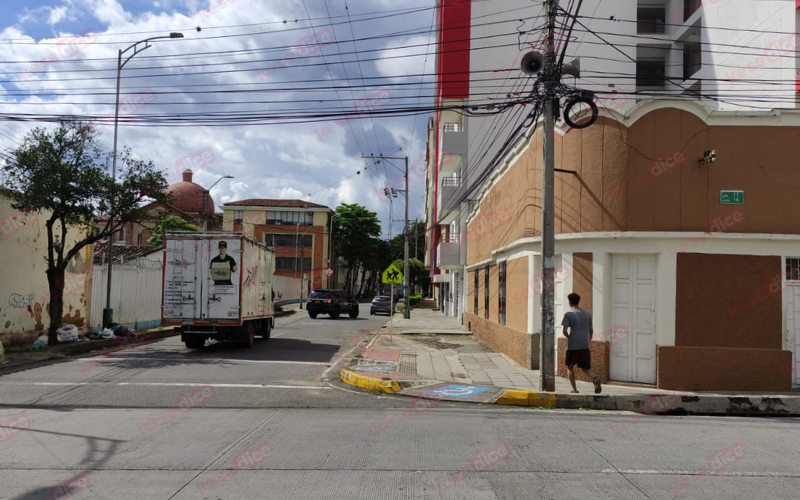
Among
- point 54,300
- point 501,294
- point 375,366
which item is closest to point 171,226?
point 54,300

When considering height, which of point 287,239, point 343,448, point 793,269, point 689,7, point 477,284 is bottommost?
point 343,448

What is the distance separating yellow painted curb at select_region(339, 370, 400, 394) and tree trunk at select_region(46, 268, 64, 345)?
9326 mm

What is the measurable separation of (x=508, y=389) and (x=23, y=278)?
44.2ft

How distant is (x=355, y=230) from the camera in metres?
67.2

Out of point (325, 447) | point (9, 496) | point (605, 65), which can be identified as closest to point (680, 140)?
point (325, 447)

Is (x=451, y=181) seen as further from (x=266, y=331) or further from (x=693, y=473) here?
(x=693, y=473)

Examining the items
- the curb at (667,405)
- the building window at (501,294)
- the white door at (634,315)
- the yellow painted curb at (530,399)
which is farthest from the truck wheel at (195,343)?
the white door at (634,315)

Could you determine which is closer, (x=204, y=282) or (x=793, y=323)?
(x=793, y=323)

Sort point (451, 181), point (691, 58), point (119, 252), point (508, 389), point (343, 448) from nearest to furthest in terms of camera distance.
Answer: point (343, 448) → point (508, 389) → point (119, 252) → point (691, 58) → point (451, 181)

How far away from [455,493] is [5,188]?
14950mm

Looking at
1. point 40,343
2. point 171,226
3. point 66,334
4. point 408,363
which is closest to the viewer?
point 408,363

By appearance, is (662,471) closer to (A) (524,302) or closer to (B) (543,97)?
(B) (543,97)

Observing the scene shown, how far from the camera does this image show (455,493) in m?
5.13

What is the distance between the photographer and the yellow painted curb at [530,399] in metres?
9.76
